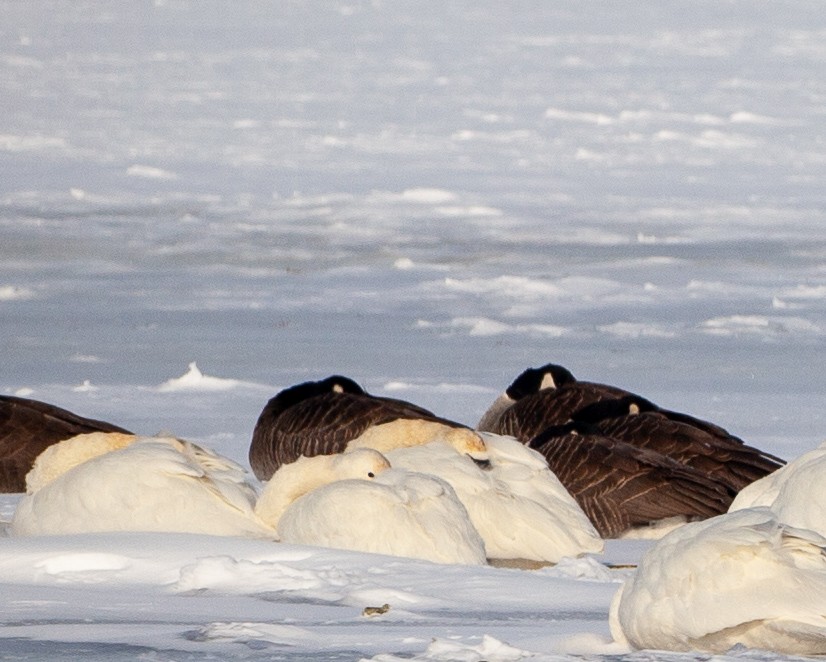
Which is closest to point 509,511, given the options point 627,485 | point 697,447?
point 627,485

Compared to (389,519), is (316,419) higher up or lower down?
higher up

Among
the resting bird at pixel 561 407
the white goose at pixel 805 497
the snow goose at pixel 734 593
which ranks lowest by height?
the snow goose at pixel 734 593

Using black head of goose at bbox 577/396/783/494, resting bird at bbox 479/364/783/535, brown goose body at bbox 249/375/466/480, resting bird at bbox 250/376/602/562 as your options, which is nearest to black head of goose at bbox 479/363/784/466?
resting bird at bbox 479/364/783/535

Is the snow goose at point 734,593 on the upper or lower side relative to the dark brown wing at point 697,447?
lower

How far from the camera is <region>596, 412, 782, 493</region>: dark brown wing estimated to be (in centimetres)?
884

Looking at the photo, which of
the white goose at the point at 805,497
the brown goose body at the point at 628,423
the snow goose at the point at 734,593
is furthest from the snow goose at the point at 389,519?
the brown goose body at the point at 628,423

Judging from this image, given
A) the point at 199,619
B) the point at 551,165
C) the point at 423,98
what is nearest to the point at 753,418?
the point at 199,619

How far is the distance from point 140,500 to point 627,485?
2.41 metres

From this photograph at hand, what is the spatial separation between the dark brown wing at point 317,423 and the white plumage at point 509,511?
209cm

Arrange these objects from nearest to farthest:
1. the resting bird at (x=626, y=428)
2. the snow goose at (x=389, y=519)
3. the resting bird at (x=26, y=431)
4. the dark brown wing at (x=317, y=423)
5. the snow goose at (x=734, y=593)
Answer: the snow goose at (x=734, y=593), the snow goose at (x=389, y=519), the resting bird at (x=626, y=428), the resting bird at (x=26, y=431), the dark brown wing at (x=317, y=423)

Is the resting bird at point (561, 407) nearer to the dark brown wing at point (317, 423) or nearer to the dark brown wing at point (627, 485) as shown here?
the dark brown wing at point (317, 423)

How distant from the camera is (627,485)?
8.16 meters

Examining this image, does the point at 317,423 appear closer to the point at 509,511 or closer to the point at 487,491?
the point at 487,491

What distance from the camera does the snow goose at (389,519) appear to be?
20.3 feet
